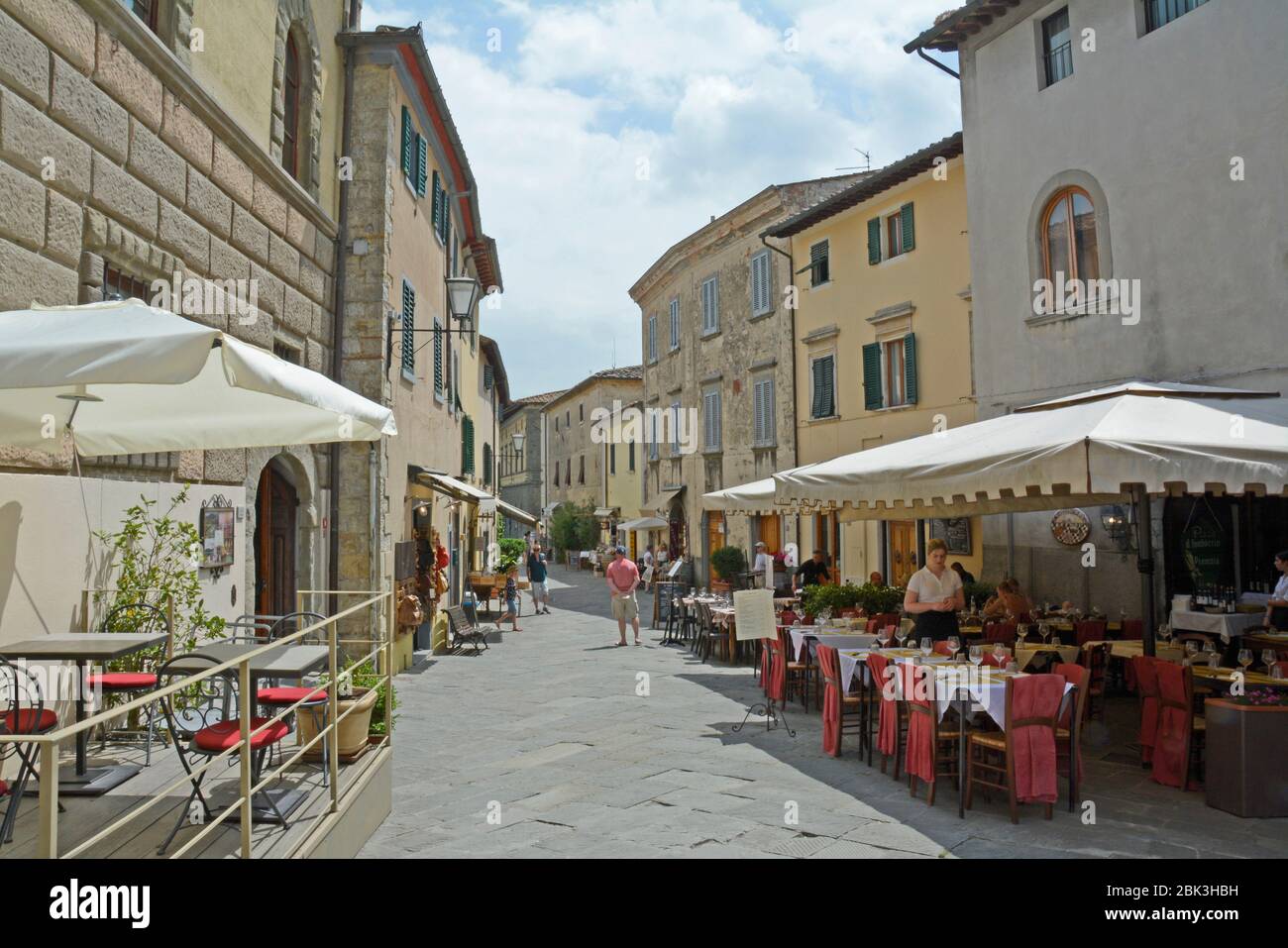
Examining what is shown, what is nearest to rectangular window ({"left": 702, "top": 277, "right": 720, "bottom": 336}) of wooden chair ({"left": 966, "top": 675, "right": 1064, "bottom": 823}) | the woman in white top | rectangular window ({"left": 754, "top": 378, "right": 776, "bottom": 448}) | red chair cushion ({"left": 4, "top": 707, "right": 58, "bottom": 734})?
rectangular window ({"left": 754, "top": 378, "right": 776, "bottom": 448})

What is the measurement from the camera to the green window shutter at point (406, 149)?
12.8 metres

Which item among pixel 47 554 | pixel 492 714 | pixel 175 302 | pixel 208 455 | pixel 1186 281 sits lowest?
pixel 492 714

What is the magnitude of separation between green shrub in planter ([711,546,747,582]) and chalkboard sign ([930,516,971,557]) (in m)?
7.80

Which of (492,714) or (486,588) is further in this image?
(486,588)

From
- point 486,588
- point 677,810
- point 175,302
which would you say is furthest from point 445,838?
point 486,588

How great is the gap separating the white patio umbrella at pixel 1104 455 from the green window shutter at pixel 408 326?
676cm

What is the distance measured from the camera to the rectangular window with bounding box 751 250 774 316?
72.7ft

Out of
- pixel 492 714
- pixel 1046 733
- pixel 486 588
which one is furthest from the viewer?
pixel 486 588

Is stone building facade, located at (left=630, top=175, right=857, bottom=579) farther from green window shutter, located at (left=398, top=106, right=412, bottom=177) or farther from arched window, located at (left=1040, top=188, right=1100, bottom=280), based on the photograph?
green window shutter, located at (left=398, top=106, right=412, bottom=177)

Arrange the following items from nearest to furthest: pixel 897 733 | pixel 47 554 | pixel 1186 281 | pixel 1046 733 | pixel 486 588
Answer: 1. pixel 47 554
2. pixel 1046 733
3. pixel 897 733
4. pixel 1186 281
5. pixel 486 588

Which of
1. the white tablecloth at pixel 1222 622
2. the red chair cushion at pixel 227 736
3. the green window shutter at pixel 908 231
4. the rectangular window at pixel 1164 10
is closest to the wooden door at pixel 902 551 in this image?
the green window shutter at pixel 908 231

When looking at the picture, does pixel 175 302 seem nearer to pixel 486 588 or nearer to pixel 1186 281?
pixel 1186 281
